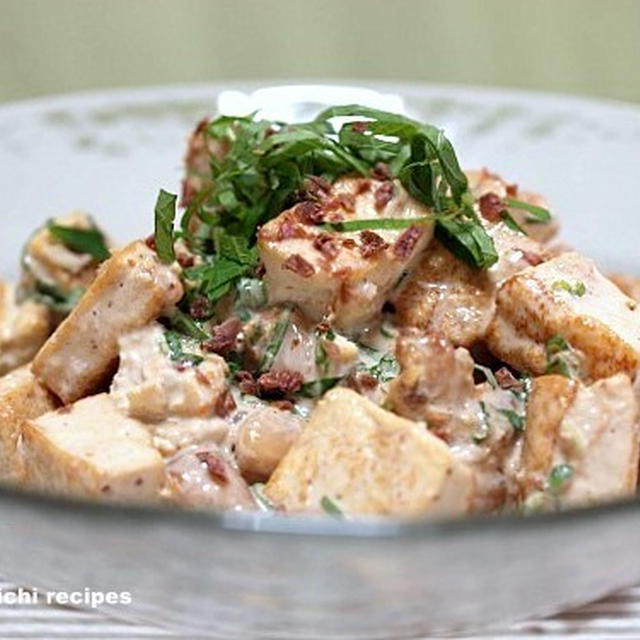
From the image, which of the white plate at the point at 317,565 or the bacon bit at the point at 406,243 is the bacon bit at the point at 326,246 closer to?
the bacon bit at the point at 406,243

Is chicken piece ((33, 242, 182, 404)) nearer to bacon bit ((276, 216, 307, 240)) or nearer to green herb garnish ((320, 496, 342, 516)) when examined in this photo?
bacon bit ((276, 216, 307, 240))

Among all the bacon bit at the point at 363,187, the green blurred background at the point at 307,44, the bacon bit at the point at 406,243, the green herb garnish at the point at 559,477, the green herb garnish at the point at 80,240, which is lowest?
the green blurred background at the point at 307,44

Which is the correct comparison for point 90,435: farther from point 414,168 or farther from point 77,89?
point 77,89

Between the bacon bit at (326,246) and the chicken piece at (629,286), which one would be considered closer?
the bacon bit at (326,246)

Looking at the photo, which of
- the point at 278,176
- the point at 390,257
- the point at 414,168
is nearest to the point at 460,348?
the point at 390,257

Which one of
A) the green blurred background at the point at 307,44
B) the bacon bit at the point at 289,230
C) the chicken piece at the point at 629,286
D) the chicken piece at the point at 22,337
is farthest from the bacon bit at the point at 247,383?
the green blurred background at the point at 307,44

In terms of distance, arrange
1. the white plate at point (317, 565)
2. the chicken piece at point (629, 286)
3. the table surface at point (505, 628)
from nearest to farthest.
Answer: the white plate at point (317, 565) < the table surface at point (505, 628) < the chicken piece at point (629, 286)

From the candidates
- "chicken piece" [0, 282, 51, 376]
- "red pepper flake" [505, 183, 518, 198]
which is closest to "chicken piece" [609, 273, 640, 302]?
"red pepper flake" [505, 183, 518, 198]

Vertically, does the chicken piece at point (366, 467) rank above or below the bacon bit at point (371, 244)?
below
